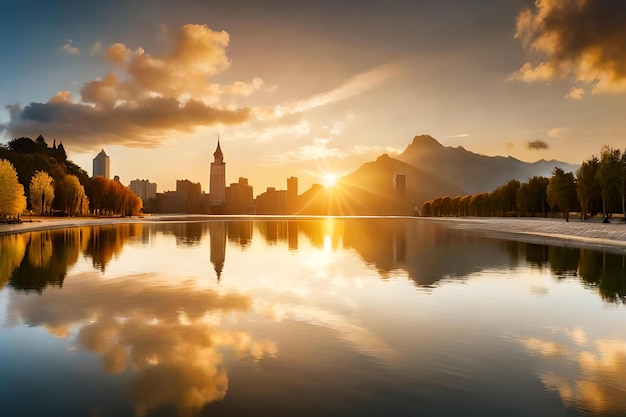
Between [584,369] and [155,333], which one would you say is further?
[155,333]

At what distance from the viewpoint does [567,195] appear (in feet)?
288

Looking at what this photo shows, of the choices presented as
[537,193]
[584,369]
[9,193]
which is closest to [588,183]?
[537,193]

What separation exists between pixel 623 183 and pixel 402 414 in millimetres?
83845

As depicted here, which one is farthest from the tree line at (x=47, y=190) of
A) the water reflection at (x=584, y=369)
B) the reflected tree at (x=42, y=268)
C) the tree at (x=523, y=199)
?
the tree at (x=523, y=199)

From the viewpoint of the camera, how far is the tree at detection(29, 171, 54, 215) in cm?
9288

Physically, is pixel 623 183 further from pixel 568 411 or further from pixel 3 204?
pixel 3 204

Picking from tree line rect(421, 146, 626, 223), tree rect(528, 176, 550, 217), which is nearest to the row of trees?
tree line rect(421, 146, 626, 223)

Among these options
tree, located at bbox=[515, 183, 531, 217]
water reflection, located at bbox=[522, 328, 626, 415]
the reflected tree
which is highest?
tree, located at bbox=[515, 183, 531, 217]

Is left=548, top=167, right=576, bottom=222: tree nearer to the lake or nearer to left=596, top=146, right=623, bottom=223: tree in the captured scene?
left=596, top=146, right=623, bottom=223: tree

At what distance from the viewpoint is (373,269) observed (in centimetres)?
2517

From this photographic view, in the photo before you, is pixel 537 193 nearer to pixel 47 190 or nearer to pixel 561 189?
pixel 561 189

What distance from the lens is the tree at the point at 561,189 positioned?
8788 centimetres

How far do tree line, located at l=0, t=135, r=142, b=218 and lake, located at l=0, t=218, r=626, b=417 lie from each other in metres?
60.3

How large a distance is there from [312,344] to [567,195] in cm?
9326
